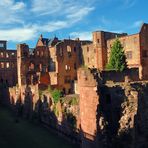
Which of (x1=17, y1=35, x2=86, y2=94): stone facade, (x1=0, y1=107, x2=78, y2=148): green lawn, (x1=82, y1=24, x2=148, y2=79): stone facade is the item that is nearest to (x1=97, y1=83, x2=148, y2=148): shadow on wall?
(x1=0, y1=107, x2=78, y2=148): green lawn

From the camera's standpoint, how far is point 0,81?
68.9m

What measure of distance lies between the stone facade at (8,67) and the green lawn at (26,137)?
24892 millimetres

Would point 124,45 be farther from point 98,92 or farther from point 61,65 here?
point 98,92

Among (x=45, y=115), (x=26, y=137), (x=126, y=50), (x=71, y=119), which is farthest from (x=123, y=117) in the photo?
(x=126, y=50)

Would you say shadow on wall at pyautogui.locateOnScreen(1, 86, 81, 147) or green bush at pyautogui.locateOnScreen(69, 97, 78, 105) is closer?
green bush at pyautogui.locateOnScreen(69, 97, 78, 105)

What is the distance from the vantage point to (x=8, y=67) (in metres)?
71.1

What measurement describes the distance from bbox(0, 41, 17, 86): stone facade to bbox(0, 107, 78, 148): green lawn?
24892 millimetres

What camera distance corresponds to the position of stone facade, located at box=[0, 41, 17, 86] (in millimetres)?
70062

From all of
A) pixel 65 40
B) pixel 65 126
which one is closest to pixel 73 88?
pixel 65 40

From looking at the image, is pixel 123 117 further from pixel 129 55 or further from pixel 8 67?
pixel 8 67

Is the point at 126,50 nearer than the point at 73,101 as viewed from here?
No

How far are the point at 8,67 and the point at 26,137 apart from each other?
35.4 meters

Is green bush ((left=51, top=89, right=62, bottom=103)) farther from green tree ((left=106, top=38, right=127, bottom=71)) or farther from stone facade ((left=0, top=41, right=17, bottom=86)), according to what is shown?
stone facade ((left=0, top=41, right=17, bottom=86))

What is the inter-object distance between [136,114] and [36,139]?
13.4 meters
